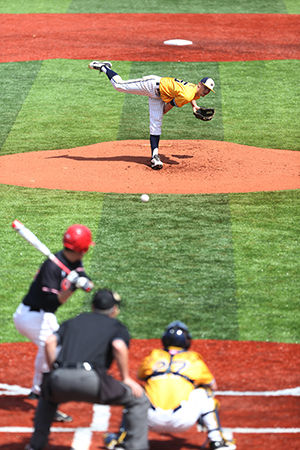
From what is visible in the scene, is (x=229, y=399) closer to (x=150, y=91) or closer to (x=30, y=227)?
(x=30, y=227)

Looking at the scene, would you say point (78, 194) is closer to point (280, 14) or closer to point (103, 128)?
point (103, 128)

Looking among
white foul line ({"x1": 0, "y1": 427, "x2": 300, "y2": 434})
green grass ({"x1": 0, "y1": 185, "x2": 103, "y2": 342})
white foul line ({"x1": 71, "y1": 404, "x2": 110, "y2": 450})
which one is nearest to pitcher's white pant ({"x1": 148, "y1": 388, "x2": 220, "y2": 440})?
white foul line ({"x1": 0, "y1": 427, "x2": 300, "y2": 434})

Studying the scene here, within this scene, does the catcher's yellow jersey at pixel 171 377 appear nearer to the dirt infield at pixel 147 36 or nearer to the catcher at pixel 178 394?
the catcher at pixel 178 394

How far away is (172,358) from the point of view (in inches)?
272

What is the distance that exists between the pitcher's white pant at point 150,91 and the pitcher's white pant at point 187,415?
8.48 m

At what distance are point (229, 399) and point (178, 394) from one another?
4.23 feet

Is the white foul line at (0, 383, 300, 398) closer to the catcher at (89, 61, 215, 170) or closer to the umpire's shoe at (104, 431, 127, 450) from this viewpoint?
the umpire's shoe at (104, 431, 127, 450)

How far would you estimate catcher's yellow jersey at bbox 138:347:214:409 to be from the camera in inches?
266

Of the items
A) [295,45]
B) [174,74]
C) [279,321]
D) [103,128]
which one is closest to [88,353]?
[279,321]

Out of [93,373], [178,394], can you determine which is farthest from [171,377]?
[93,373]

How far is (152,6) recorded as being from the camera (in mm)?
28688

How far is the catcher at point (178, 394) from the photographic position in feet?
22.0

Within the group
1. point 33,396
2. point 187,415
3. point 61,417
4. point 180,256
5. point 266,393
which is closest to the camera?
point 187,415

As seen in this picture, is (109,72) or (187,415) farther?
(109,72)
